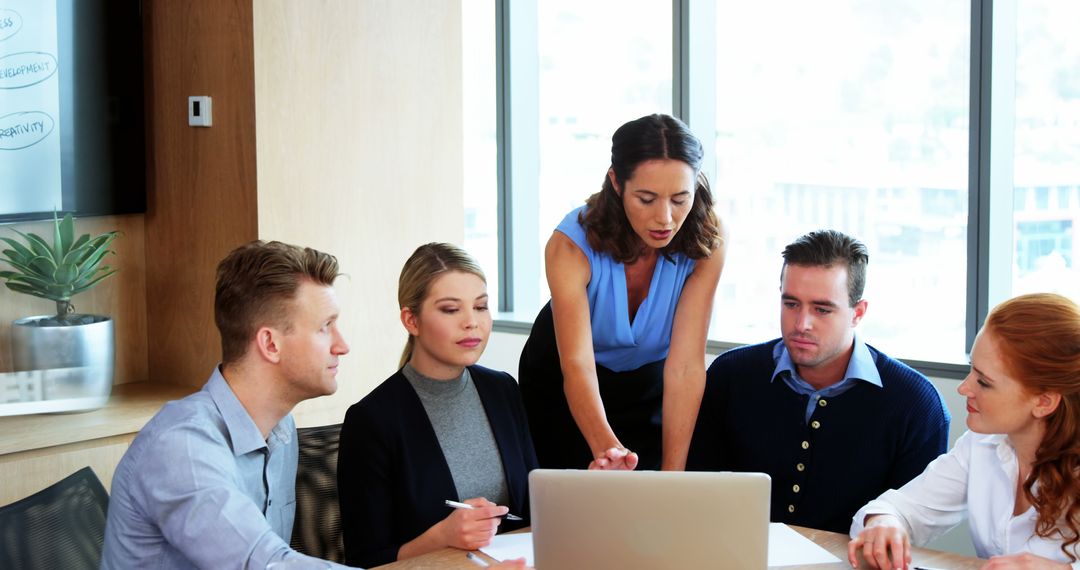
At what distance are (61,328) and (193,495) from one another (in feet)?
5.61

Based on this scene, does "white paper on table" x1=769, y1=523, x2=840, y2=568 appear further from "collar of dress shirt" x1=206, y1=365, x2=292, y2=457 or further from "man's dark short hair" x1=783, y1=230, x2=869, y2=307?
"collar of dress shirt" x1=206, y1=365, x2=292, y2=457

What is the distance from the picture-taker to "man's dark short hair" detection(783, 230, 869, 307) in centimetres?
253

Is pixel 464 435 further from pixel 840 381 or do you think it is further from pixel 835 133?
pixel 835 133

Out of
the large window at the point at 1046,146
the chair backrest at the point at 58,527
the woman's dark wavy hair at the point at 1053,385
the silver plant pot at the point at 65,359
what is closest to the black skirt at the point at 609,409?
the woman's dark wavy hair at the point at 1053,385

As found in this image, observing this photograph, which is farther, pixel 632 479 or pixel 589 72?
pixel 589 72

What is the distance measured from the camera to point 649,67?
4.78m

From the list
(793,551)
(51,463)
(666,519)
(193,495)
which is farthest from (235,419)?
(51,463)

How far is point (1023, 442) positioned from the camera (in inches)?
79.4

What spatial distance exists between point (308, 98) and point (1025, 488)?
7.82 feet

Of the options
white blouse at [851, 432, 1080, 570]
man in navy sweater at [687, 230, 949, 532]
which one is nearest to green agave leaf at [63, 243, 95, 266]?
man in navy sweater at [687, 230, 949, 532]

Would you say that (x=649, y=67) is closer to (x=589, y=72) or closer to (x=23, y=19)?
(x=589, y=72)

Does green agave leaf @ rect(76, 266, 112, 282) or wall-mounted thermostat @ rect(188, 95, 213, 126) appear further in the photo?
wall-mounted thermostat @ rect(188, 95, 213, 126)

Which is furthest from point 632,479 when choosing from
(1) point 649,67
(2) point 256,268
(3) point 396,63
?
(1) point 649,67

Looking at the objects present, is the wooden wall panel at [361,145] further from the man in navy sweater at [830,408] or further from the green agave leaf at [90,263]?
the man in navy sweater at [830,408]
